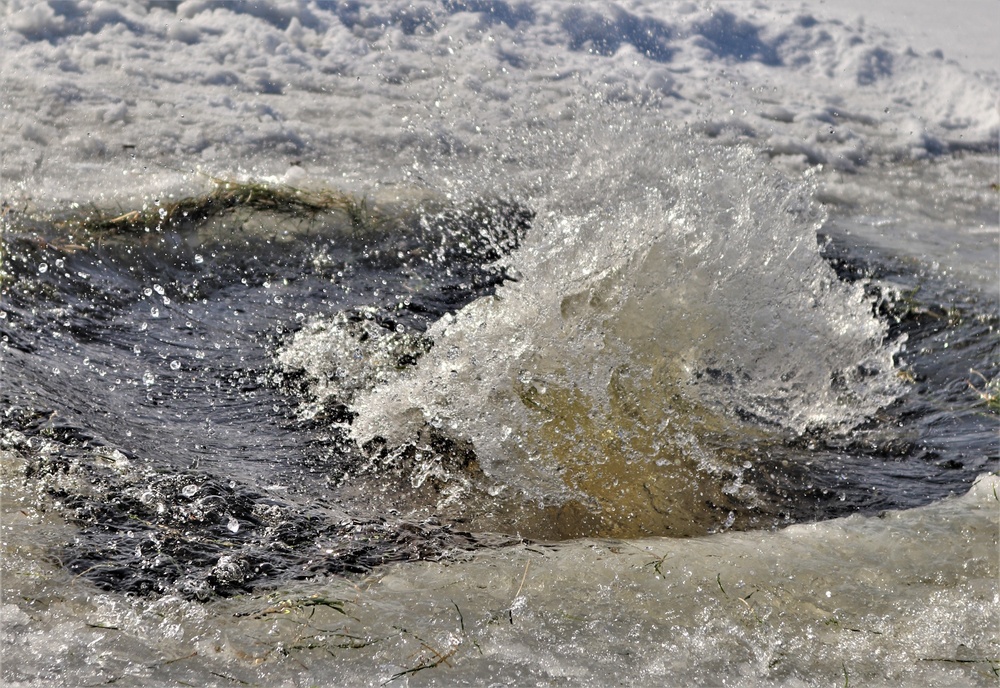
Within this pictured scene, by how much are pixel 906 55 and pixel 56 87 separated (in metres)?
8.64

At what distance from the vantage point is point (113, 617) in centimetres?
253

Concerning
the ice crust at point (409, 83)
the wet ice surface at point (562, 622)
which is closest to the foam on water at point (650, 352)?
the wet ice surface at point (562, 622)

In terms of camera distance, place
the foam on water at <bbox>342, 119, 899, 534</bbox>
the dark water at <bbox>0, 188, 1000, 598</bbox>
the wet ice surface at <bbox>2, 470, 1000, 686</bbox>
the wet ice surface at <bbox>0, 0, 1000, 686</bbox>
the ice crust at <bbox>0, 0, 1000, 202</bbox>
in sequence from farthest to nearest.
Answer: the ice crust at <bbox>0, 0, 1000, 202</bbox>
the foam on water at <bbox>342, 119, 899, 534</bbox>
the dark water at <bbox>0, 188, 1000, 598</bbox>
the wet ice surface at <bbox>0, 0, 1000, 686</bbox>
the wet ice surface at <bbox>2, 470, 1000, 686</bbox>

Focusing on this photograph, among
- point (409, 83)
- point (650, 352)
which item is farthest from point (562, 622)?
point (409, 83)

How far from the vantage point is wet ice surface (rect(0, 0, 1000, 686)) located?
8.54ft

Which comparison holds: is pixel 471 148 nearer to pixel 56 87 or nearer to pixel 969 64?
pixel 56 87

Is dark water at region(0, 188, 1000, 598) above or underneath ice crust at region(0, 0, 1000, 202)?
underneath

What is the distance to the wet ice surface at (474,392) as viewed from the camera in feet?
8.54

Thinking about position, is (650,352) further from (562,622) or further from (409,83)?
(409,83)

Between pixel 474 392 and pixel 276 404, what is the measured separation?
918 millimetres

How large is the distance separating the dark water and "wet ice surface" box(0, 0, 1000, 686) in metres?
0.02

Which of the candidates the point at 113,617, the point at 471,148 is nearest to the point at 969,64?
the point at 471,148

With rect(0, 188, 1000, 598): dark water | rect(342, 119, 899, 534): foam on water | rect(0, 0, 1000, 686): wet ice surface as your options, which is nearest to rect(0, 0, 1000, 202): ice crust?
rect(0, 0, 1000, 686): wet ice surface

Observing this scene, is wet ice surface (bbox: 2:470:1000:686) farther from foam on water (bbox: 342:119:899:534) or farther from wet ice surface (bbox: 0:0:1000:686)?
foam on water (bbox: 342:119:899:534)
